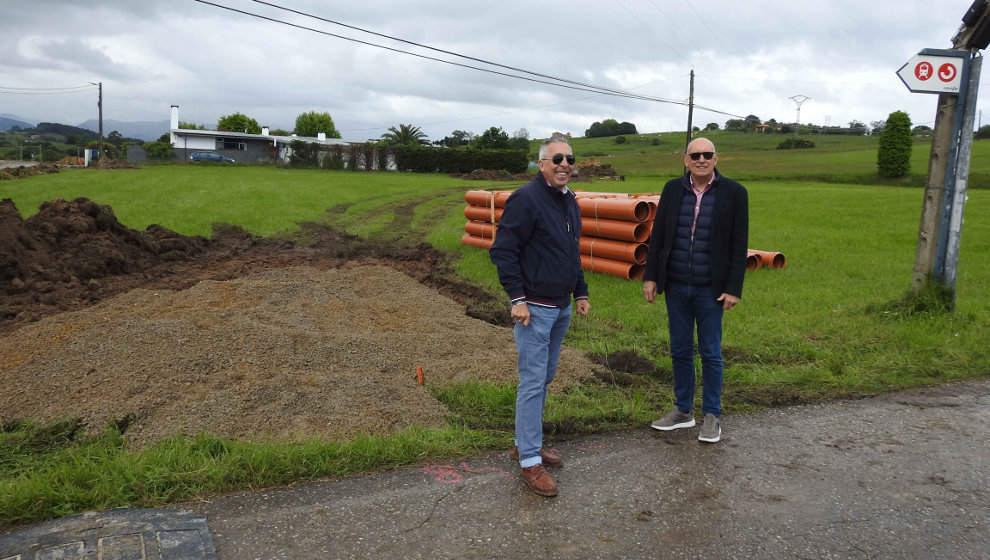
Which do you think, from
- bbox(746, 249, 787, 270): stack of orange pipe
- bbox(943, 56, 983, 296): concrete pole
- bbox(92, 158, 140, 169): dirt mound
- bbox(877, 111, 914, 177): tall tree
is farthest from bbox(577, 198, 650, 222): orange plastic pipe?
bbox(877, 111, 914, 177): tall tree

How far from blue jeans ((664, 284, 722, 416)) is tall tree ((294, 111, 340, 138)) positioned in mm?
110711

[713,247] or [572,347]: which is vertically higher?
[713,247]

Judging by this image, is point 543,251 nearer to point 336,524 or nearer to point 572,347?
point 336,524

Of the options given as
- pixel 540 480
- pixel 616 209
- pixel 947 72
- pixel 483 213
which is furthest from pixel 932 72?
pixel 483 213

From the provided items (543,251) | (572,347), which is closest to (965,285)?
(572,347)

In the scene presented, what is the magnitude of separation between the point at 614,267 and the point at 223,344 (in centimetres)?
747

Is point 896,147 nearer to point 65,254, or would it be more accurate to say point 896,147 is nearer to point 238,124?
point 65,254

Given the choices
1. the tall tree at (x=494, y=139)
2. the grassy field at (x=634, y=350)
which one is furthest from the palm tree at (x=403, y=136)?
the grassy field at (x=634, y=350)

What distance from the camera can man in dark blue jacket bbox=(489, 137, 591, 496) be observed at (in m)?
4.04

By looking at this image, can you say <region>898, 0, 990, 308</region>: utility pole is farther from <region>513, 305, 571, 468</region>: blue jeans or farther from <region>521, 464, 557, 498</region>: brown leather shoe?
<region>521, 464, 557, 498</region>: brown leather shoe

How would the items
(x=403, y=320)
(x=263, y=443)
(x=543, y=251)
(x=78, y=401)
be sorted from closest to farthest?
(x=543, y=251) < (x=263, y=443) < (x=78, y=401) < (x=403, y=320)

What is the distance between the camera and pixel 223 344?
603cm

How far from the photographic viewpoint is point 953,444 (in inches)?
191

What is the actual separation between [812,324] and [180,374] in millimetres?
7150
